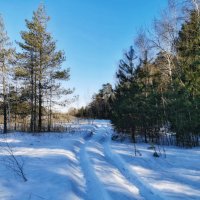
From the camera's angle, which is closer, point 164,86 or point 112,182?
point 112,182

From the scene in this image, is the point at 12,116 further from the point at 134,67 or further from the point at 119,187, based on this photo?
the point at 119,187

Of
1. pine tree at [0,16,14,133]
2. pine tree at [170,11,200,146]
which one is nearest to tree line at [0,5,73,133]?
pine tree at [0,16,14,133]

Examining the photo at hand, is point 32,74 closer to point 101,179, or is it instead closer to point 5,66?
point 5,66

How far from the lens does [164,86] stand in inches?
936

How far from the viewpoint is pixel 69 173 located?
956cm

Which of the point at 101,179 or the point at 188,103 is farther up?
the point at 188,103

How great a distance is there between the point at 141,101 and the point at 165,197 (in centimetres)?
1543

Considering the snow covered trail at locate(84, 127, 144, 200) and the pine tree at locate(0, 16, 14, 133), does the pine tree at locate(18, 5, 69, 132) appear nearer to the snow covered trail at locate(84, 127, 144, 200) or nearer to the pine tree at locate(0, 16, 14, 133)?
the pine tree at locate(0, 16, 14, 133)

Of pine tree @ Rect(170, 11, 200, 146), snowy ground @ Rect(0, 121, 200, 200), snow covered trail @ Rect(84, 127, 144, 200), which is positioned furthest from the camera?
pine tree @ Rect(170, 11, 200, 146)

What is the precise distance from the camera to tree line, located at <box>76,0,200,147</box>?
18.8m

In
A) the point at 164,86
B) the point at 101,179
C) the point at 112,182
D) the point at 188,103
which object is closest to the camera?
the point at 112,182

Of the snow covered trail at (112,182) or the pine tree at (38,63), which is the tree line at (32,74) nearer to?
the pine tree at (38,63)

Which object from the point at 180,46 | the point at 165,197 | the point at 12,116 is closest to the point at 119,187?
the point at 165,197

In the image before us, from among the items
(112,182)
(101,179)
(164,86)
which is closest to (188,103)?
(164,86)
